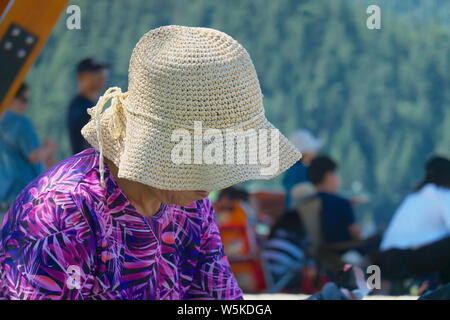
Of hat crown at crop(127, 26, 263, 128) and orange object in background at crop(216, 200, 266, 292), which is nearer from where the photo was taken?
hat crown at crop(127, 26, 263, 128)

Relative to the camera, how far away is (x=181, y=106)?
4.60 ft

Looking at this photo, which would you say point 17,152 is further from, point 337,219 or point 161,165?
point 161,165

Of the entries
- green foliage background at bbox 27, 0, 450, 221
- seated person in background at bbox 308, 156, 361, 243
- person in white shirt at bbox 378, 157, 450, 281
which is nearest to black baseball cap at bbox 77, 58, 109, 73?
green foliage background at bbox 27, 0, 450, 221

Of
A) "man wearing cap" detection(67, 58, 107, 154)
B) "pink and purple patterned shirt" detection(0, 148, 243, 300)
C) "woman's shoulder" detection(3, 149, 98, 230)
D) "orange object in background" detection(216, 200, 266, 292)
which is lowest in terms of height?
"orange object in background" detection(216, 200, 266, 292)

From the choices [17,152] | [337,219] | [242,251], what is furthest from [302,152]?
[17,152]

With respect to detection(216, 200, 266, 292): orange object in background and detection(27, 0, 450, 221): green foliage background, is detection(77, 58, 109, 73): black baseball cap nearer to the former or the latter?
detection(27, 0, 450, 221): green foliage background

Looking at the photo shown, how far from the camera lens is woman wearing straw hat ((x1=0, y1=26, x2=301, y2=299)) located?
1350mm

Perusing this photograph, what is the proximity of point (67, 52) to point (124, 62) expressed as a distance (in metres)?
0.45

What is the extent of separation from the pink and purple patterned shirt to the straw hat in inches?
3.3

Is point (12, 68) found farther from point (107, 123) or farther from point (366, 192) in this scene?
point (366, 192)

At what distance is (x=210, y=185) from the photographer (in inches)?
57.0

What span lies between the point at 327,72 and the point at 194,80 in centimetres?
387

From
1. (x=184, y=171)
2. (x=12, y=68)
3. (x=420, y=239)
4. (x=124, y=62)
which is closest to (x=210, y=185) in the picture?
(x=184, y=171)

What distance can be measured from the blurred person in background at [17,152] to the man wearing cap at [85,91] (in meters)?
0.35
